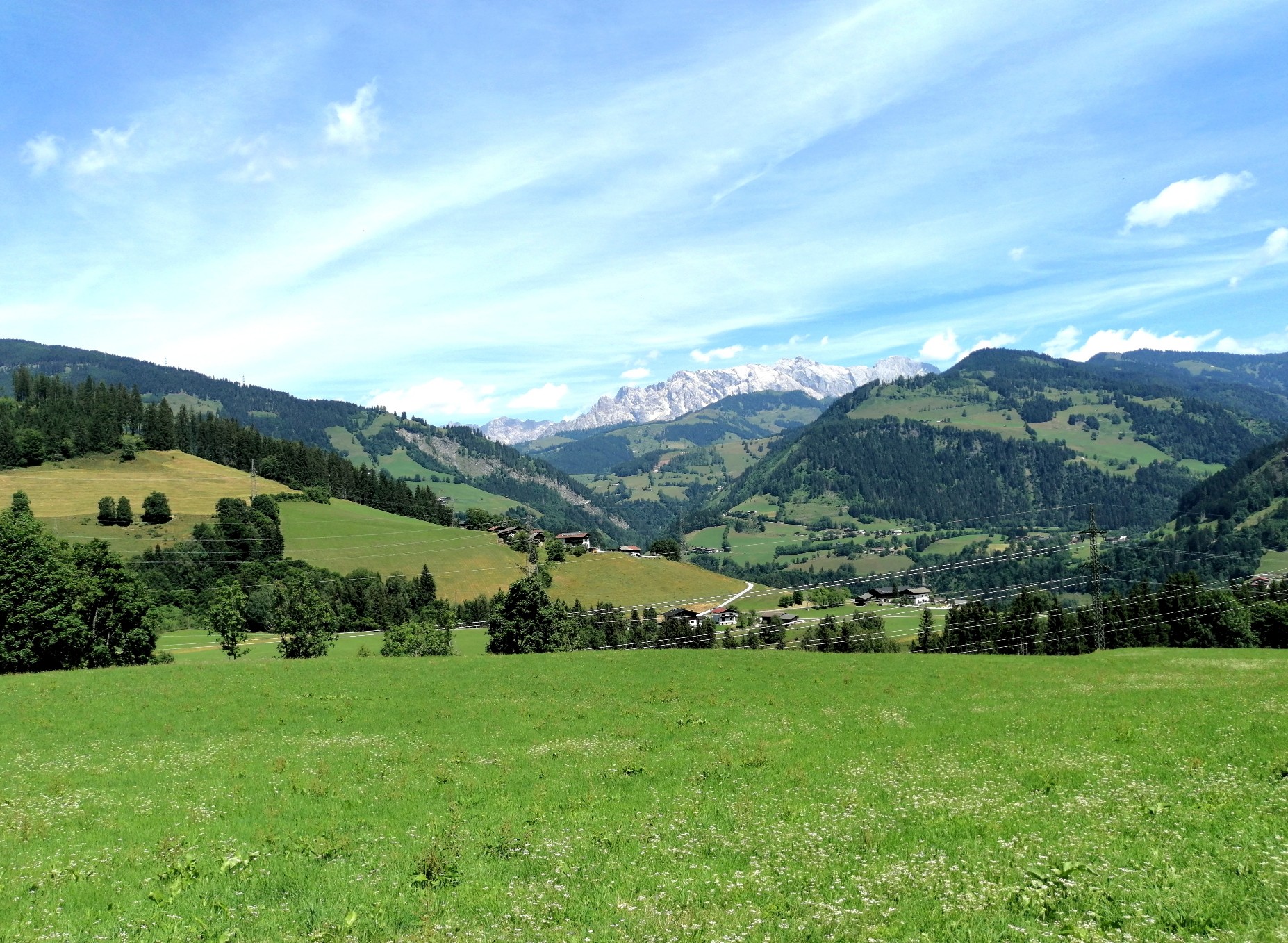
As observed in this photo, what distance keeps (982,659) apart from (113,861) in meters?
58.7

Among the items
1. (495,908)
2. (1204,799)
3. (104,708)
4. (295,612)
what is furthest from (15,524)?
(1204,799)

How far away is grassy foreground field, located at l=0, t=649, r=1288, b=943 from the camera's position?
1152 centimetres

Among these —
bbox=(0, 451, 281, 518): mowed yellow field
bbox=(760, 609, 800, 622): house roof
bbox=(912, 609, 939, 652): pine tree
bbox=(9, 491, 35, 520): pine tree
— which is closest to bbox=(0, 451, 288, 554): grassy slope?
bbox=(0, 451, 281, 518): mowed yellow field

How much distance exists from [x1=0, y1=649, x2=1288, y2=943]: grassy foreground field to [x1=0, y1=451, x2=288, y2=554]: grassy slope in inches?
5680

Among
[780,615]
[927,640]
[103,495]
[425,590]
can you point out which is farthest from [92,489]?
[927,640]

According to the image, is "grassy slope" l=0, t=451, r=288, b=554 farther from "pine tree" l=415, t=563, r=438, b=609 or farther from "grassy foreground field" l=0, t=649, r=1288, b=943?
"grassy foreground field" l=0, t=649, r=1288, b=943

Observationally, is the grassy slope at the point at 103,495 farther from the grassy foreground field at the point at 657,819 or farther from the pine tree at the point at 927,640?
the pine tree at the point at 927,640

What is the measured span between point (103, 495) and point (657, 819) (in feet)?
676

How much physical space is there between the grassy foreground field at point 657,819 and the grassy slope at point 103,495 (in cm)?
14428

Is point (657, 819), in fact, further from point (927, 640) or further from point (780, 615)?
point (780, 615)

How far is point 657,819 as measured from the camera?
1798cm

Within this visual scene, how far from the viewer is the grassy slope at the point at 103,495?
15800 centimetres

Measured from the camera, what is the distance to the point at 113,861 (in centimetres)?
1538

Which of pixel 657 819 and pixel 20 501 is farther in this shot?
pixel 20 501
